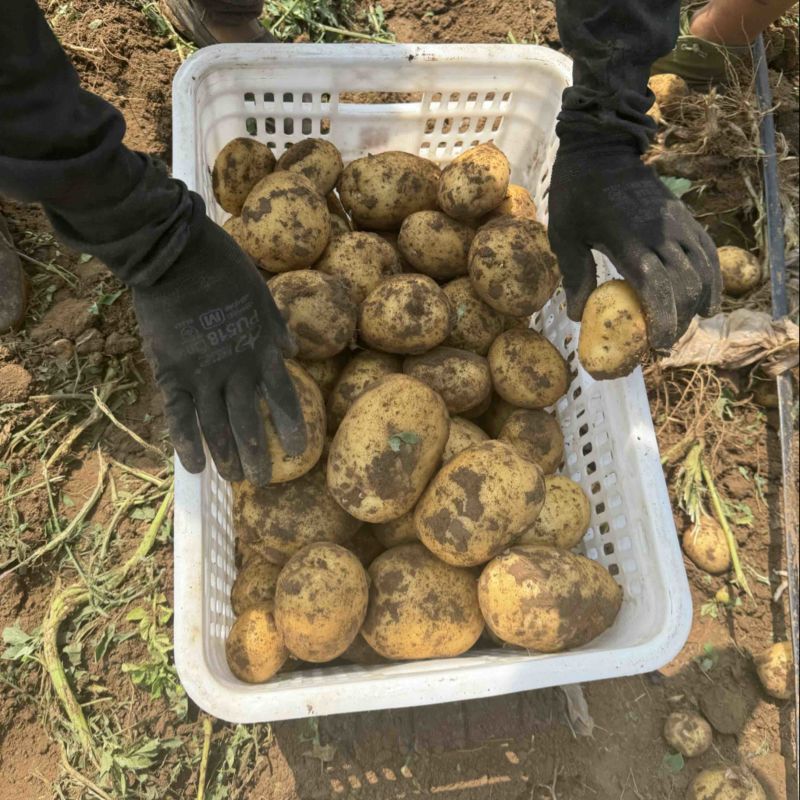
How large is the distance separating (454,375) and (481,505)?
42 cm

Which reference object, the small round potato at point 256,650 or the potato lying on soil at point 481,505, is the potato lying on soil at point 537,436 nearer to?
the potato lying on soil at point 481,505

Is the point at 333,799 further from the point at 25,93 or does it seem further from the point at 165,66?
the point at 165,66

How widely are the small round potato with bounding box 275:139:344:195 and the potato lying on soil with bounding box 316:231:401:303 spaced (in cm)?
20

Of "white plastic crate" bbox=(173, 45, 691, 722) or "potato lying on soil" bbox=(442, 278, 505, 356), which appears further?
"potato lying on soil" bbox=(442, 278, 505, 356)

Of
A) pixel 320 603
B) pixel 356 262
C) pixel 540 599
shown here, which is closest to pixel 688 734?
pixel 540 599

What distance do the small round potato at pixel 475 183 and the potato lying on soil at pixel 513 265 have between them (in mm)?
98

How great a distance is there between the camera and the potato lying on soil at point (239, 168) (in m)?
1.85

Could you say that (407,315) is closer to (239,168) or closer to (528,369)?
(528,369)

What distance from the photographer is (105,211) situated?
50.1 inches

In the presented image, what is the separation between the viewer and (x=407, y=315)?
162 centimetres

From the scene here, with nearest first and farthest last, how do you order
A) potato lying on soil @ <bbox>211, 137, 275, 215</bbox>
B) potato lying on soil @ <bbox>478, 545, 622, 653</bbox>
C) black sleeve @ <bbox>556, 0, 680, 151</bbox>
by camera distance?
1. potato lying on soil @ <bbox>478, 545, 622, 653</bbox>
2. black sleeve @ <bbox>556, 0, 680, 151</bbox>
3. potato lying on soil @ <bbox>211, 137, 275, 215</bbox>

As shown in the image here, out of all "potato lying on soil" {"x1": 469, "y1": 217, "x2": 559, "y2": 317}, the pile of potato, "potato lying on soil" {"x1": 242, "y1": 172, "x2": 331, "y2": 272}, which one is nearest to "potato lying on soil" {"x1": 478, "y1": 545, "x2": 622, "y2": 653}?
Answer: the pile of potato

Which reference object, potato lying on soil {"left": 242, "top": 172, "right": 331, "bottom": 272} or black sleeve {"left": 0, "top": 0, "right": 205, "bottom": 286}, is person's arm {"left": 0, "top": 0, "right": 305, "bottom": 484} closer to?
black sleeve {"left": 0, "top": 0, "right": 205, "bottom": 286}

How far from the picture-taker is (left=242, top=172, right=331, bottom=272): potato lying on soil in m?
1.69
